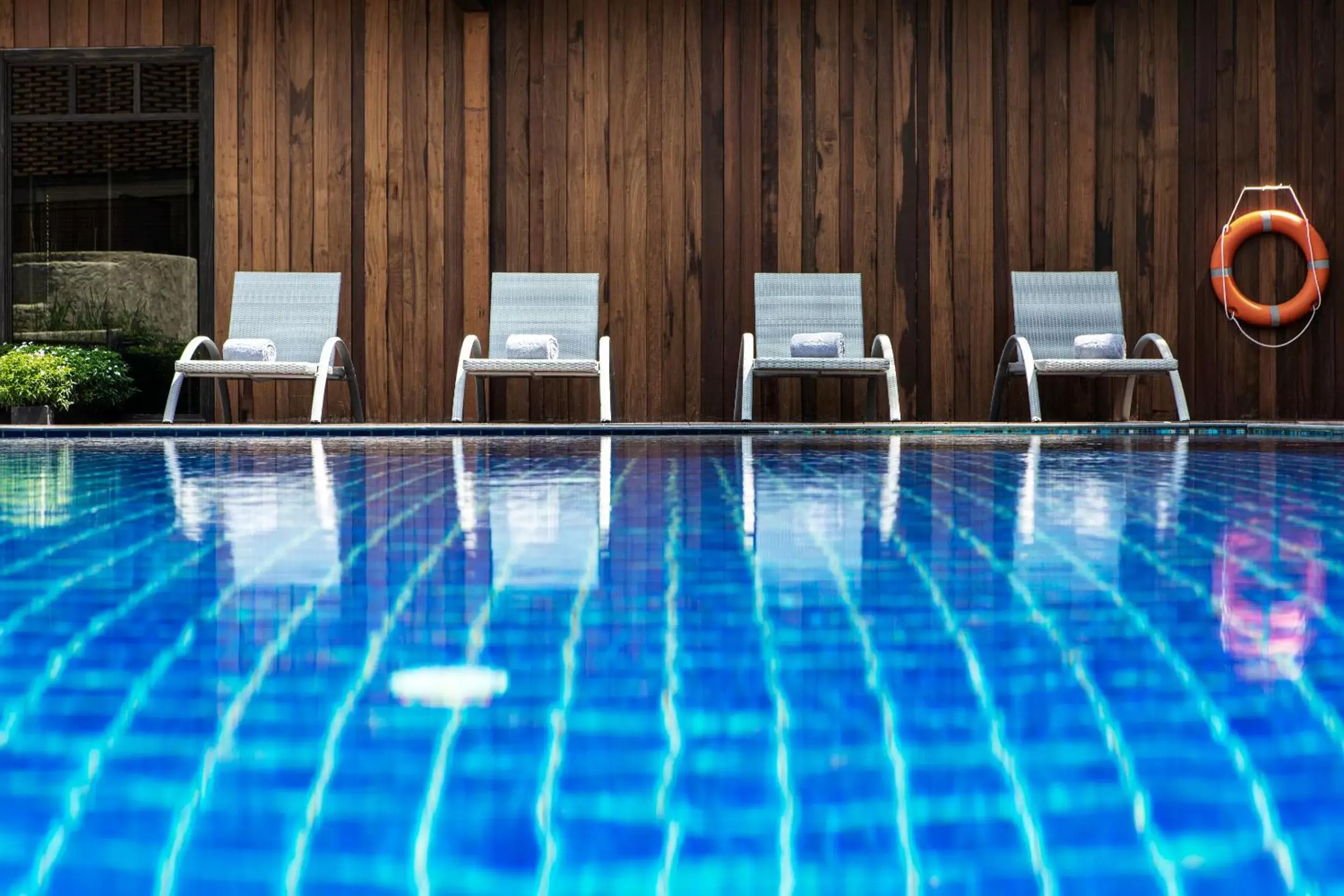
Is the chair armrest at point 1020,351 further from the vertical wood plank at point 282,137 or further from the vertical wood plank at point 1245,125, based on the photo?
the vertical wood plank at point 282,137

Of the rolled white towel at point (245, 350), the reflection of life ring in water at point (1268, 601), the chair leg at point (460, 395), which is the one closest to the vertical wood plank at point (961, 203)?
the chair leg at point (460, 395)

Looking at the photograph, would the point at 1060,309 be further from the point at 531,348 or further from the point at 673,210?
the point at 531,348

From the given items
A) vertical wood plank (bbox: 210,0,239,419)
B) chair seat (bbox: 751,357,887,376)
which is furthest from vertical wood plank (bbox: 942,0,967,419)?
vertical wood plank (bbox: 210,0,239,419)

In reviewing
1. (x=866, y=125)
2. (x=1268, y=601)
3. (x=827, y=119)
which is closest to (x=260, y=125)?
(x=827, y=119)

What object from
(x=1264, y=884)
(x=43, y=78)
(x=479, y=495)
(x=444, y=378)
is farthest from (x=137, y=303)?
(x=1264, y=884)

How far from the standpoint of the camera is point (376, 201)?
6629mm

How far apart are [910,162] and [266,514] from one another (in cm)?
544

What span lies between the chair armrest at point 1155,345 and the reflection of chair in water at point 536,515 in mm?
3778

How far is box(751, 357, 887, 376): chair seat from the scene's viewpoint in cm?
569

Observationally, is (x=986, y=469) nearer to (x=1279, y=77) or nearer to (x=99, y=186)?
(x=1279, y=77)

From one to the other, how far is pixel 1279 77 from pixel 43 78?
662 centimetres

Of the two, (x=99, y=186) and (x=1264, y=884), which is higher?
(x=99, y=186)

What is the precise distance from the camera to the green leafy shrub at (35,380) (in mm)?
6008

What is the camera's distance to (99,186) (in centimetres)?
694
